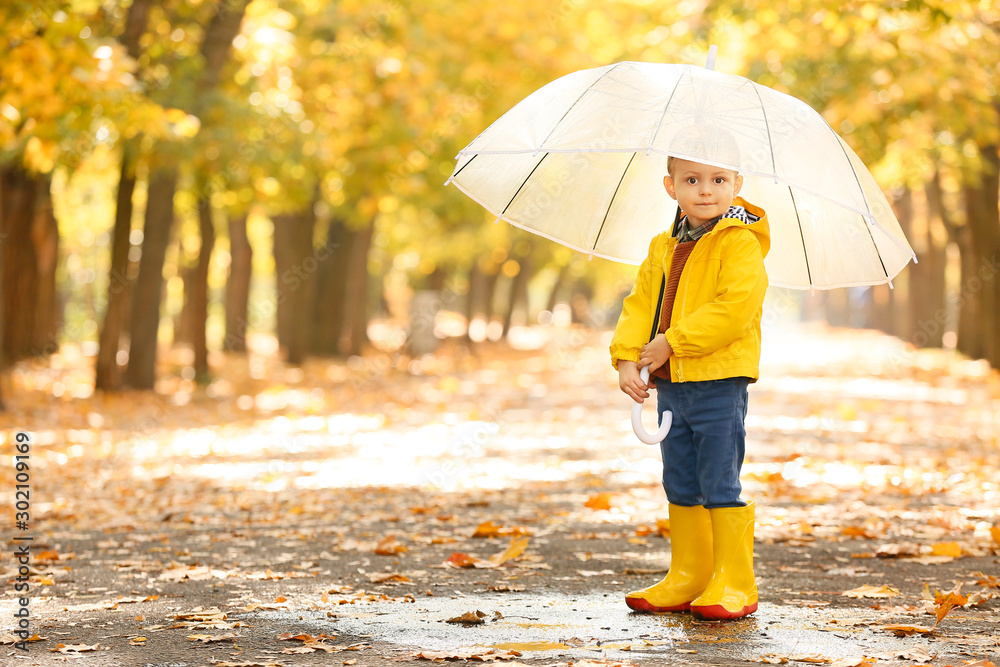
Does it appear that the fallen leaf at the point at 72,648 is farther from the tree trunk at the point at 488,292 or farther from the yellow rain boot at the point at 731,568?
the tree trunk at the point at 488,292

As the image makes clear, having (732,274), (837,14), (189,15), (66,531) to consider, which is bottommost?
(66,531)

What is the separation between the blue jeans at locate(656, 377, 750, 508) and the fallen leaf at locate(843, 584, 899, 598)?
0.75 m

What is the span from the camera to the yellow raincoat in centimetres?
395

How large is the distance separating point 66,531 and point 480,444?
497cm

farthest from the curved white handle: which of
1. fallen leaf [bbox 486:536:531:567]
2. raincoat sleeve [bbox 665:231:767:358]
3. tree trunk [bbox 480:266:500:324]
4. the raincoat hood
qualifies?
tree trunk [bbox 480:266:500:324]

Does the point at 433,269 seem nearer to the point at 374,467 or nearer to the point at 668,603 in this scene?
the point at 374,467

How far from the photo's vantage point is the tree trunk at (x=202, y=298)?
19.3 metres

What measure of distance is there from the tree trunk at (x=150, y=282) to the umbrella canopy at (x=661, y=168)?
11.2 meters

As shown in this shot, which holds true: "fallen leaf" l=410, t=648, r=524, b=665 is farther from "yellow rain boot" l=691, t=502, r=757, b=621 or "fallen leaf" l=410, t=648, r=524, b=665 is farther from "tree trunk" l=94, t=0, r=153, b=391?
"tree trunk" l=94, t=0, r=153, b=391

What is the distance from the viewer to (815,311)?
93812mm

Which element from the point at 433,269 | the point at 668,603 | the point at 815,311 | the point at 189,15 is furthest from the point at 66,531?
the point at 815,311

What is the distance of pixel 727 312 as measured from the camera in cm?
394

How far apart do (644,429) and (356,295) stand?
74.1ft

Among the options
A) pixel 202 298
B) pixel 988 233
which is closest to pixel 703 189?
pixel 988 233
